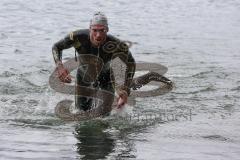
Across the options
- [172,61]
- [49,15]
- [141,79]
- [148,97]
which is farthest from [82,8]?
[141,79]

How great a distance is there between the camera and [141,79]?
38.5 ft

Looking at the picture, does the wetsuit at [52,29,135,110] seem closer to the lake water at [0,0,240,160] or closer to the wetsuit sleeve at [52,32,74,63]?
the wetsuit sleeve at [52,32,74,63]

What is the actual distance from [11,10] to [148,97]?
15.3m

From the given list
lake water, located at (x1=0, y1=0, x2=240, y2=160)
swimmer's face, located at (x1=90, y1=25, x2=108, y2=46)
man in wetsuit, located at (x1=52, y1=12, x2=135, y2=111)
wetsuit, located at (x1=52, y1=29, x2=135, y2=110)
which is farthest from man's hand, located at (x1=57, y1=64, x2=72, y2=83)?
lake water, located at (x1=0, y1=0, x2=240, y2=160)

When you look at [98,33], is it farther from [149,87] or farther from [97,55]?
[149,87]

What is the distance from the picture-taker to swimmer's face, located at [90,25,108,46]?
1022 centimetres

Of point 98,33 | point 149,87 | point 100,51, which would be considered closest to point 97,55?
point 100,51

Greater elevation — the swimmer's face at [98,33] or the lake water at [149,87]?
the swimmer's face at [98,33]

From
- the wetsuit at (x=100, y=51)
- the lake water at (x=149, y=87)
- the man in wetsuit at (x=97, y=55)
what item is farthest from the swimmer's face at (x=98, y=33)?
the lake water at (x=149, y=87)

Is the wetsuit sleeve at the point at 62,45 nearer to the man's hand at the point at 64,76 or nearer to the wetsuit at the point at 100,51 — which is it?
the wetsuit at the point at 100,51

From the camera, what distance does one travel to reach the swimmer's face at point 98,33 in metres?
10.2

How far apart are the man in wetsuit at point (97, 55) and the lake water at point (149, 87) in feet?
2.15

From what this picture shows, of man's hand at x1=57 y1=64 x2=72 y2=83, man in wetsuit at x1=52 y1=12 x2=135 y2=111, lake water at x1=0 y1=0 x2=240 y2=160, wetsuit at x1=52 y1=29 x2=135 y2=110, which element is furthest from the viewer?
wetsuit at x1=52 y1=29 x2=135 y2=110

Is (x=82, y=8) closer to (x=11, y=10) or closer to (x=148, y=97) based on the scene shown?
(x=11, y=10)
